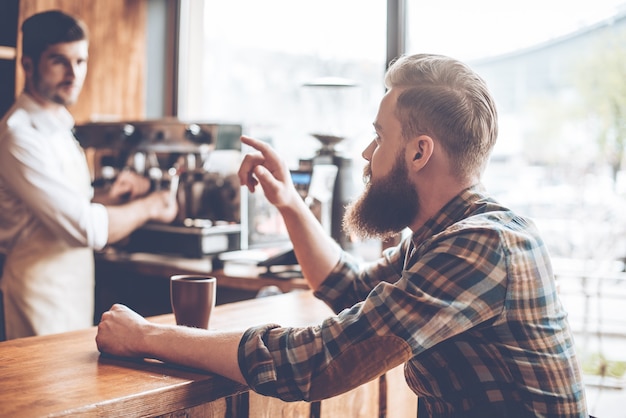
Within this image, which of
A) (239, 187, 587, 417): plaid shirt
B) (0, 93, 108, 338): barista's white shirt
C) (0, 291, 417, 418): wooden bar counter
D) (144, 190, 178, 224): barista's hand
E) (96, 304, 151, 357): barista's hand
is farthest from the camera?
(144, 190, 178, 224): barista's hand

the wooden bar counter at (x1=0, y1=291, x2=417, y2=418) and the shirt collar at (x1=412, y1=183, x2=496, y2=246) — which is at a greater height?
the shirt collar at (x1=412, y1=183, x2=496, y2=246)

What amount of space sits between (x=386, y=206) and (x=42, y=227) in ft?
4.79

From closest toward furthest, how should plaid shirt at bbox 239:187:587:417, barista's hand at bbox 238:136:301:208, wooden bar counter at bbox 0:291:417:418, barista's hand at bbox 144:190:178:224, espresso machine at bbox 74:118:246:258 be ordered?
wooden bar counter at bbox 0:291:417:418 → plaid shirt at bbox 239:187:587:417 → barista's hand at bbox 238:136:301:208 → barista's hand at bbox 144:190:178:224 → espresso machine at bbox 74:118:246:258

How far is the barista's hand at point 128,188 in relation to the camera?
9.85ft

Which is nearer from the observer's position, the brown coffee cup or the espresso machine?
the brown coffee cup

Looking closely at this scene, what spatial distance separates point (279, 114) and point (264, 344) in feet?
8.78

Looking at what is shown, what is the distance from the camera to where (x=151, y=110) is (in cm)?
420

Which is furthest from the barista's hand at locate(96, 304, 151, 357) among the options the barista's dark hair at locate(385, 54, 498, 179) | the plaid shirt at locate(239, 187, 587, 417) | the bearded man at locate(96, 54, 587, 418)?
the barista's dark hair at locate(385, 54, 498, 179)

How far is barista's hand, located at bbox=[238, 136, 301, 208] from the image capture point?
1.77 m

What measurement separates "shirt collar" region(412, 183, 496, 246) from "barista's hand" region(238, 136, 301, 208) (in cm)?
44

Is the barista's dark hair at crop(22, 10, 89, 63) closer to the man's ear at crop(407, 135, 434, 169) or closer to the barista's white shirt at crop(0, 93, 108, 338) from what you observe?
the barista's white shirt at crop(0, 93, 108, 338)

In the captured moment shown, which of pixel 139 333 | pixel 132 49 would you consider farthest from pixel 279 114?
pixel 139 333

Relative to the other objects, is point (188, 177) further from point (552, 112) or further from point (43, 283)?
point (552, 112)

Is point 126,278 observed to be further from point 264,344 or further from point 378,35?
point 264,344
